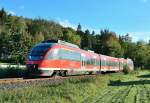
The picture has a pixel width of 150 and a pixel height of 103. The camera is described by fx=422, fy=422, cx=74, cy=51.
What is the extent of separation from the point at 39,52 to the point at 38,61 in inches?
47.8

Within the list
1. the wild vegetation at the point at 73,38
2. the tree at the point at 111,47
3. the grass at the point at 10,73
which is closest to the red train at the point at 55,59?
the grass at the point at 10,73

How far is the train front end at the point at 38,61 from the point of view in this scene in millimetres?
35906

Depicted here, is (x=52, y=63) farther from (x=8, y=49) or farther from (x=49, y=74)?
(x=8, y=49)

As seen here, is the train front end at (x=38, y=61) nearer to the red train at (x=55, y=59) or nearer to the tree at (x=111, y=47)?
the red train at (x=55, y=59)

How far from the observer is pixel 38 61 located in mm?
36281

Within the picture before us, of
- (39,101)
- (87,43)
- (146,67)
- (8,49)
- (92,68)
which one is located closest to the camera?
(39,101)

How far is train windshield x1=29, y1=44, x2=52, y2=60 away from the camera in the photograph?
36.8 meters

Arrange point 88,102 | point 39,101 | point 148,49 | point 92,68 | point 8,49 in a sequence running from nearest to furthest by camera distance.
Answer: point 39,101 < point 88,102 < point 92,68 < point 8,49 < point 148,49

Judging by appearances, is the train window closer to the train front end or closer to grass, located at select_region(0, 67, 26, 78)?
the train front end

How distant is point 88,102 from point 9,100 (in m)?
5.56

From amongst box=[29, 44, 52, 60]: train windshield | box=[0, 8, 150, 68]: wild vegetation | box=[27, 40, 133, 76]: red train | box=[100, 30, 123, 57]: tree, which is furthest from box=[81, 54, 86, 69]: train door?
box=[100, 30, 123, 57]: tree

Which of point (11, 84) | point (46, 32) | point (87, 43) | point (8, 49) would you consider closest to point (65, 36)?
point (46, 32)

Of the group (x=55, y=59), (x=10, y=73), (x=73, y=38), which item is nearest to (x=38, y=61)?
(x=55, y=59)

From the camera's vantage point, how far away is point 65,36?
14625 centimetres
